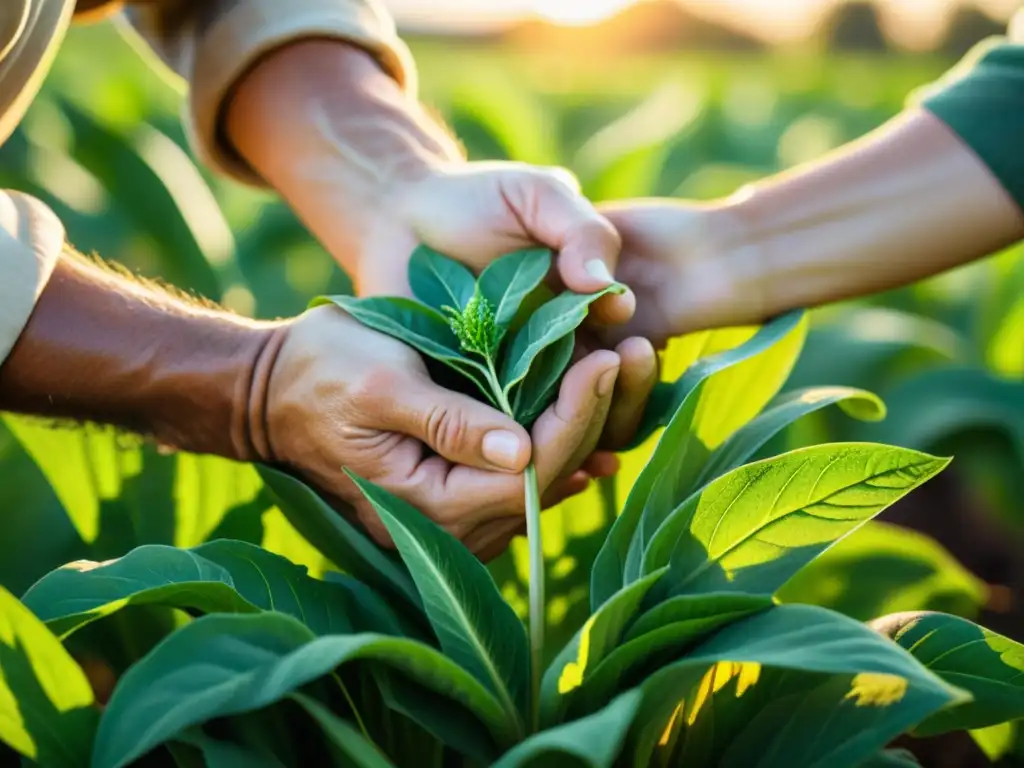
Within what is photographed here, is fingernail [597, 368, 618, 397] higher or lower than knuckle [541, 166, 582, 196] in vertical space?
lower

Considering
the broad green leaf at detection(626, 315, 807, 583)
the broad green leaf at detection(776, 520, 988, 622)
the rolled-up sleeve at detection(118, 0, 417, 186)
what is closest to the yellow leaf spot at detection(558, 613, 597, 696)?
the broad green leaf at detection(626, 315, 807, 583)

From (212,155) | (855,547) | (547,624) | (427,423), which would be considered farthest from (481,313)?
(212,155)

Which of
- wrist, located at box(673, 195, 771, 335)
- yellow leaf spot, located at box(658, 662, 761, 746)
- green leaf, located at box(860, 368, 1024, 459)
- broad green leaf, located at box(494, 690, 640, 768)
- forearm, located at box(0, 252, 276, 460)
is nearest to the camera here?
broad green leaf, located at box(494, 690, 640, 768)

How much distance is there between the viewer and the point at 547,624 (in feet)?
3.62

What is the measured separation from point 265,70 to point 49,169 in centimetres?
163

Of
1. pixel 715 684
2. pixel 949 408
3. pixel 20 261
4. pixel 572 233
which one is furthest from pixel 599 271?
pixel 949 408

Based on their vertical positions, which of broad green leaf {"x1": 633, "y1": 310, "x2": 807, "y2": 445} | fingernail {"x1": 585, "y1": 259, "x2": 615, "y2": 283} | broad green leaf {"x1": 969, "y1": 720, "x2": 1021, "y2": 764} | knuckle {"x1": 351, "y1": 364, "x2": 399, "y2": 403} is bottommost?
broad green leaf {"x1": 969, "y1": 720, "x2": 1021, "y2": 764}

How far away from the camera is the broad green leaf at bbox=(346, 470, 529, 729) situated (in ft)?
2.52

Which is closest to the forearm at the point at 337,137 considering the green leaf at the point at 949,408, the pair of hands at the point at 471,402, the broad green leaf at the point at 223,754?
the pair of hands at the point at 471,402

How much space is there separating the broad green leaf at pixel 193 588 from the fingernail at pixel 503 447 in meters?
0.17

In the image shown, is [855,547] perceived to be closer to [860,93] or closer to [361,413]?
[361,413]

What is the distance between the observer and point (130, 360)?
1.05m

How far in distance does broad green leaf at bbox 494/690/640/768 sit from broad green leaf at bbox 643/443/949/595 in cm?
18

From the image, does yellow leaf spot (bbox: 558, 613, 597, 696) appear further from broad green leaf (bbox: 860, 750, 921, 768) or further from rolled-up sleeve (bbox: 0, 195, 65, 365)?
rolled-up sleeve (bbox: 0, 195, 65, 365)
